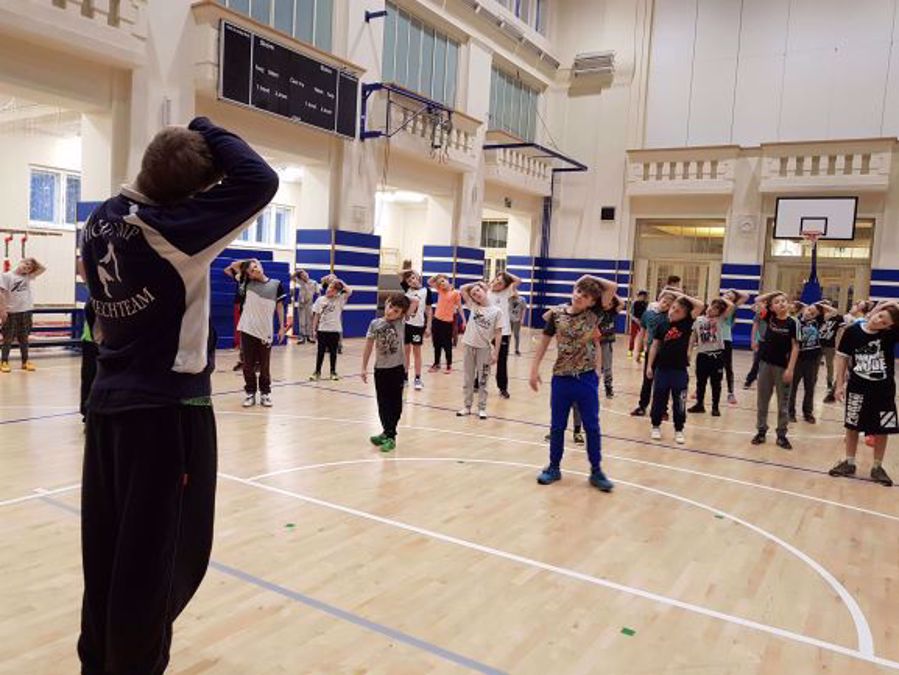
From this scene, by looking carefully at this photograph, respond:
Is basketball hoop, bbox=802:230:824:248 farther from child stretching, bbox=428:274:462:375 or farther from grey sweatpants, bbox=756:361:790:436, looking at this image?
grey sweatpants, bbox=756:361:790:436

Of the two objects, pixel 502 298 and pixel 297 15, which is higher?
pixel 297 15

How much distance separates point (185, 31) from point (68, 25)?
2.17 meters

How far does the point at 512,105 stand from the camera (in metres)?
21.0

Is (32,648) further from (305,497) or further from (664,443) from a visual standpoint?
(664,443)

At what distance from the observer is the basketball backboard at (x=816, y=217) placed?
17.9 m

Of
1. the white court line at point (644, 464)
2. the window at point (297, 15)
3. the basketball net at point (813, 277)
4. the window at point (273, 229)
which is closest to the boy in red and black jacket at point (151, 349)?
the white court line at point (644, 464)

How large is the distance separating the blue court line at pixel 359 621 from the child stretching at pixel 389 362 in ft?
8.99

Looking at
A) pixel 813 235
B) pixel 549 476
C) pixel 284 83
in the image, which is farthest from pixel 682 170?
pixel 549 476

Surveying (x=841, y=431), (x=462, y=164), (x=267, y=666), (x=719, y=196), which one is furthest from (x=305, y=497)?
(x=719, y=196)

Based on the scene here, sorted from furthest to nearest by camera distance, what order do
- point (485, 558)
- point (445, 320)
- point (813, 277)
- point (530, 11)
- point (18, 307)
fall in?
point (530, 11) < point (813, 277) < point (445, 320) < point (18, 307) < point (485, 558)

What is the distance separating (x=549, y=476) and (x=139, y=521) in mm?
4033

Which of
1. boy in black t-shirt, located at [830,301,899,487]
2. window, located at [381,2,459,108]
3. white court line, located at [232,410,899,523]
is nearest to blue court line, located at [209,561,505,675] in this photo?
white court line, located at [232,410,899,523]

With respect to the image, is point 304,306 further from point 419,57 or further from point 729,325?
point 729,325

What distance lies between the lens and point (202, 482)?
2.08 meters
